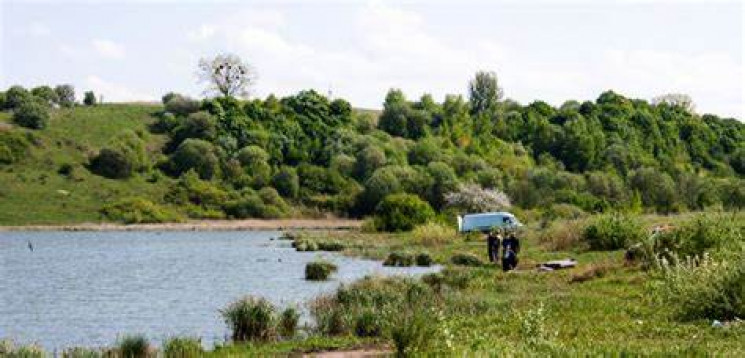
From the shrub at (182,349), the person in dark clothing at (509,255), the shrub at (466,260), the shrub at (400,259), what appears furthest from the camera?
the shrub at (400,259)

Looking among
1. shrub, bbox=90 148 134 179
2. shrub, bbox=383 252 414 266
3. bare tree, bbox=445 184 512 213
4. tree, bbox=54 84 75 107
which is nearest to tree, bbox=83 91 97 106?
tree, bbox=54 84 75 107

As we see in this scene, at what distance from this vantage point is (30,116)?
451ft

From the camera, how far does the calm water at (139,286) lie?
29031 mm

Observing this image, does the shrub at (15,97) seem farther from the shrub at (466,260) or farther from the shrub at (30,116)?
the shrub at (466,260)

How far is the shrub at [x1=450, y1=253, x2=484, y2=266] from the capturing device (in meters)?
48.0

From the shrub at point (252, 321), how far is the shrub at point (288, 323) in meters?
0.39

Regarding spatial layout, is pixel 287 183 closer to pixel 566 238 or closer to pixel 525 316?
pixel 566 238

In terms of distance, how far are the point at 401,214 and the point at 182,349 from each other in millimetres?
71002

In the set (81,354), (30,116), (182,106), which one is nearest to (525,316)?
(81,354)

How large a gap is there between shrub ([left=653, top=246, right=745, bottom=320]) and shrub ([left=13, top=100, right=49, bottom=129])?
412 feet

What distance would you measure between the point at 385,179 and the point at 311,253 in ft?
199

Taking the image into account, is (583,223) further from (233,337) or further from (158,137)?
(158,137)

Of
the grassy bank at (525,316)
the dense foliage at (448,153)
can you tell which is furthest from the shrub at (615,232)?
the dense foliage at (448,153)

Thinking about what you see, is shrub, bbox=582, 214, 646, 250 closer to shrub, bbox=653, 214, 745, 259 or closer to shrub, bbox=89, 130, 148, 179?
shrub, bbox=653, 214, 745, 259
